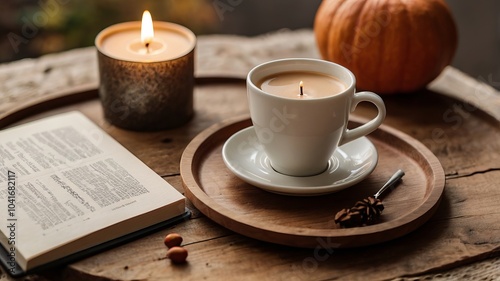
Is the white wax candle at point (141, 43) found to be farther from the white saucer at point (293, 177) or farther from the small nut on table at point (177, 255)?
the small nut on table at point (177, 255)

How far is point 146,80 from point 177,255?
412 millimetres

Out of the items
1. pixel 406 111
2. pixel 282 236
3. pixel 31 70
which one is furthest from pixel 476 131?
pixel 31 70

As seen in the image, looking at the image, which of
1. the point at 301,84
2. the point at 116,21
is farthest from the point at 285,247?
the point at 116,21

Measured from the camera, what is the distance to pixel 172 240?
863 millimetres

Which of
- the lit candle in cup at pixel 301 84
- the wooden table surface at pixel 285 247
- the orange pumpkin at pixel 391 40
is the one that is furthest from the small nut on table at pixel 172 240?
the orange pumpkin at pixel 391 40

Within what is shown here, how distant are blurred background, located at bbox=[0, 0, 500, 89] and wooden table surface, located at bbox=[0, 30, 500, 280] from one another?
34.4 inches

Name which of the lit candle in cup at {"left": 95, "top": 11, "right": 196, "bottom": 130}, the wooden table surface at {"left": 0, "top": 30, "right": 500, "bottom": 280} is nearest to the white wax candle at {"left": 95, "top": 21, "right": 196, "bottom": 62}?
the lit candle in cup at {"left": 95, "top": 11, "right": 196, "bottom": 130}

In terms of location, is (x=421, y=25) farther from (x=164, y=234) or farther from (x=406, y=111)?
(x=164, y=234)

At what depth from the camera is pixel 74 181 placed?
969 mm

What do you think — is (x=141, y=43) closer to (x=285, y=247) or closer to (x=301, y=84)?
(x=301, y=84)

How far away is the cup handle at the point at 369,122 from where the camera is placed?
98 centimetres

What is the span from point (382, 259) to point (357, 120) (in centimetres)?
36

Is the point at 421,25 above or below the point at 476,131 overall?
above

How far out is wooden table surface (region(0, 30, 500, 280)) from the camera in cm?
83
